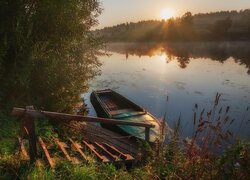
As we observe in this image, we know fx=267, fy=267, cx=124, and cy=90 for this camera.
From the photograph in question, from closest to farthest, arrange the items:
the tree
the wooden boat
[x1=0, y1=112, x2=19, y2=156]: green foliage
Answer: [x1=0, y1=112, x2=19, y2=156]: green foliage < the tree < the wooden boat

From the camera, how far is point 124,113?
15898mm

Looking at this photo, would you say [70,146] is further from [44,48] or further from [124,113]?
[124,113]

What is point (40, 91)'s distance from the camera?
11.2 m

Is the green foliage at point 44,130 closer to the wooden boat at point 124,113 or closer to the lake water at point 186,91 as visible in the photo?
the wooden boat at point 124,113

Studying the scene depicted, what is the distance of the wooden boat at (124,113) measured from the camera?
13391 mm

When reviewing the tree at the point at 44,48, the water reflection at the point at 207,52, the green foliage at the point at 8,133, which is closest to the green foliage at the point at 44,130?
the green foliage at the point at 8,133

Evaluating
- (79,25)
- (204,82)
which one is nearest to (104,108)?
(79,25)

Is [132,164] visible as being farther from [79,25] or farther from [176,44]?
[176,44]

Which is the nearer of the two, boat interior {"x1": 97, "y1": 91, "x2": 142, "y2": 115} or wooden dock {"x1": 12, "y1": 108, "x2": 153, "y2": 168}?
wooden dock {"x1": 12, "y1": 108, "x2": 153, "y2": 168}

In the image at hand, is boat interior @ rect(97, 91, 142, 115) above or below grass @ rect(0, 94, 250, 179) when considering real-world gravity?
below

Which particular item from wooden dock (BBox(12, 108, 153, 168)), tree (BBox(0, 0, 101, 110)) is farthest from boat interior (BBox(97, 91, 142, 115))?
wooden dock (BBox(12, 108, 153, 168))

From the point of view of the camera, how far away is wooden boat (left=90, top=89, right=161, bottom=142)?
13391 millimetres

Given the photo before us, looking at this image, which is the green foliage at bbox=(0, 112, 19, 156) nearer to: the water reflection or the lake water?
the lake water

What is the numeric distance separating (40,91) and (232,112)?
52.3ft
